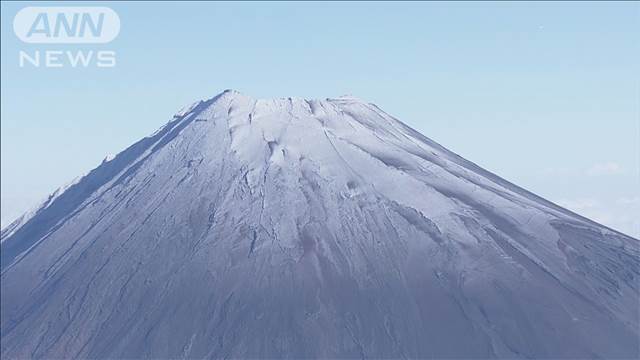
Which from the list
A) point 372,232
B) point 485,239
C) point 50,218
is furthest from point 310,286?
point 50,218

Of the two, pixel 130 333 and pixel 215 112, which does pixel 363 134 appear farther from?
pixel 130 333

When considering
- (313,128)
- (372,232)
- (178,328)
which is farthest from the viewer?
(313,128)

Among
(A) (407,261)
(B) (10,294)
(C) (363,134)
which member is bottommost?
(B) (10,294)

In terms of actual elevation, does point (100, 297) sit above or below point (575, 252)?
below

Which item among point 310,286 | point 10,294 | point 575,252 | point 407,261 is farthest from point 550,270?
point 10,294

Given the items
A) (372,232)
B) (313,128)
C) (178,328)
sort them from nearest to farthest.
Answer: (178,328), (372,232), (313,128)

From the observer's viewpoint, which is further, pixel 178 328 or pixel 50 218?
pixel 50 218
